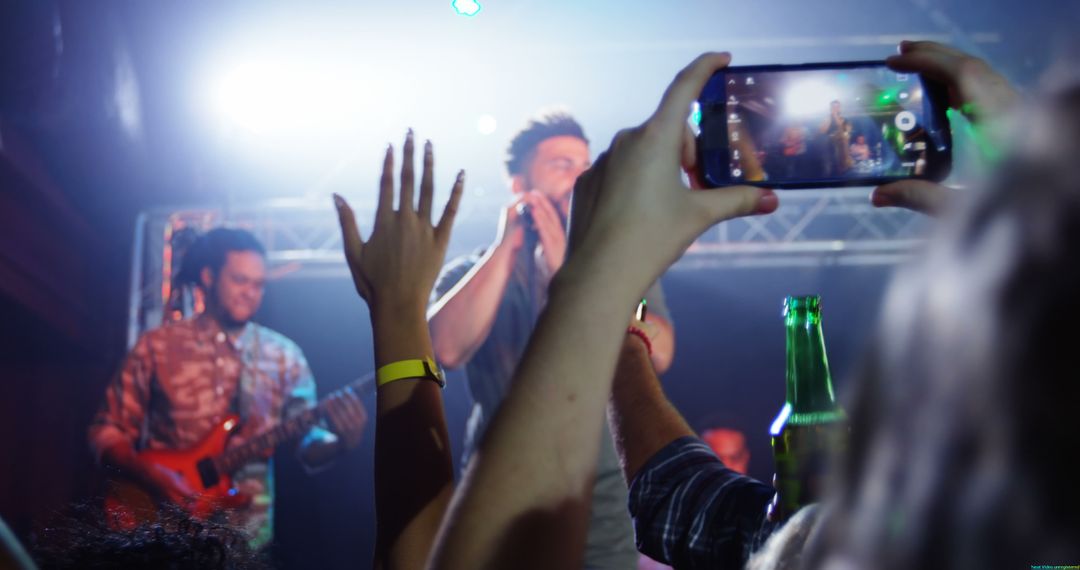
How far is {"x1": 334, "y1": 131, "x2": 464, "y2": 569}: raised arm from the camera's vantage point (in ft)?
2.47

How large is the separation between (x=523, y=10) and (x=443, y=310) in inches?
58.7

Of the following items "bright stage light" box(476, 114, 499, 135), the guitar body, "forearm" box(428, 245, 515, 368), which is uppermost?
"bright stage light" box(476, 114, 499, 135)

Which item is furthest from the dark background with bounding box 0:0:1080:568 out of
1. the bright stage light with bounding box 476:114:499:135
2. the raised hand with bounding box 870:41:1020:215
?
the raised hand with bounding box 870:41:1020:215

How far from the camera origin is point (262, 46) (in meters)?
3.76

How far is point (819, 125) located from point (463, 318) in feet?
7.13

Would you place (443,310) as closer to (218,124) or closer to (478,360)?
(478,360)

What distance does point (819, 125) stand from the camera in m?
0.80

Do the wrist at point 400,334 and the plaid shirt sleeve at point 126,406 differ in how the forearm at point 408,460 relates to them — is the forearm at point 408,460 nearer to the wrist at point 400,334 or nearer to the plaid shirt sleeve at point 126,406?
the wrist at point 400,334

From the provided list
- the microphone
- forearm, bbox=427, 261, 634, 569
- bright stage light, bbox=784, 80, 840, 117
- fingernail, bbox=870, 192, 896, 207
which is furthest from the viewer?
the microphone

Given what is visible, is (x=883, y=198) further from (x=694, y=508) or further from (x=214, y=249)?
(x=214, y=249)

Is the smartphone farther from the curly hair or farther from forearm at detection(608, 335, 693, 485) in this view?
the curly hair

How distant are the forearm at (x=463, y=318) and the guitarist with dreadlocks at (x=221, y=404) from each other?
93 centimetres

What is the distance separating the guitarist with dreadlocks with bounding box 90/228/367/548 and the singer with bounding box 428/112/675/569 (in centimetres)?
89

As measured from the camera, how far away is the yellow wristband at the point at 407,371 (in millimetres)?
805
